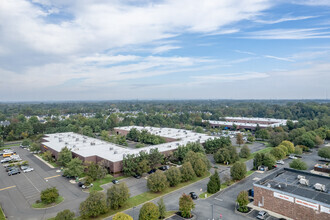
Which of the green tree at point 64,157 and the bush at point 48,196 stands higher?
the green tree at point 64,157

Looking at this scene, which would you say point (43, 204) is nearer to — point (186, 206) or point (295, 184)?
point (186, 206)

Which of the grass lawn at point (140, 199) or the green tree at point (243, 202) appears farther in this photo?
the grass lawn at point (140, 199)

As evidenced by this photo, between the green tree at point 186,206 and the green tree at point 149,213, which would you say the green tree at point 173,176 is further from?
the green tree at point 149,213

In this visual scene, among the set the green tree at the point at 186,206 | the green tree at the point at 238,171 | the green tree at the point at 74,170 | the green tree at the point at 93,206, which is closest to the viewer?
the green tree at the point at 93,206

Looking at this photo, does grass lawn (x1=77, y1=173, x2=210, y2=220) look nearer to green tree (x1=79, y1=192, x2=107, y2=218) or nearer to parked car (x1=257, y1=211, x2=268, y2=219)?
green tree (x1=79, y1=192, x2=107, y2=218)

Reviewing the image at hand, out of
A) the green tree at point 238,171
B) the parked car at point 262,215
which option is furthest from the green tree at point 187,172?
the parked car at point 262,215

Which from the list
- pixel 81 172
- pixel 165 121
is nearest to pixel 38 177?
pixel 81 172

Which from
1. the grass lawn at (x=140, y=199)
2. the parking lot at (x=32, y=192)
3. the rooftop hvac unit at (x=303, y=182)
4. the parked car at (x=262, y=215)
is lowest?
the parked car at (x=262, y=215)

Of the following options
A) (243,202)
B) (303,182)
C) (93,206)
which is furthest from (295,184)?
(93,206)
